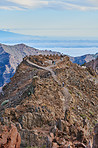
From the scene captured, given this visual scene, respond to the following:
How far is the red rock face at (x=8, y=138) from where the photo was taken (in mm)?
24016

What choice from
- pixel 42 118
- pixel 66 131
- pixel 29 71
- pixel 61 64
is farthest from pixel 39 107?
pixel 61 64

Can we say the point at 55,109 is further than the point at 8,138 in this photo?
Yes

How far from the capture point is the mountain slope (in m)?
26.0

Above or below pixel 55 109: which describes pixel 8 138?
below

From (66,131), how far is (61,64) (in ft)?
169

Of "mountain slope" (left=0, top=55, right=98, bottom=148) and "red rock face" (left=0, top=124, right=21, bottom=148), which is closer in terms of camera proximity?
"red rock face" (left=0, top=124, right=21, bottom=148)

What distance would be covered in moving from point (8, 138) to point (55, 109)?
16.7 metres

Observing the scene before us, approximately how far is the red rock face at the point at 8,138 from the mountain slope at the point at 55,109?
2.97 metres

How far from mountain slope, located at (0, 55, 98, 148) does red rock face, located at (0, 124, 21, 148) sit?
2.97 meters

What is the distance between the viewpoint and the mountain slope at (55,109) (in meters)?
26.0

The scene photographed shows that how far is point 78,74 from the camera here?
233 feet

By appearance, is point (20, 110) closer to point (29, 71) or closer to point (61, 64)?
point (29, 71)

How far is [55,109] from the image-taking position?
133 feet

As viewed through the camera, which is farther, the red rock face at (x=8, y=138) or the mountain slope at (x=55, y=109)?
the mountain slope at (x=55, y=109)
